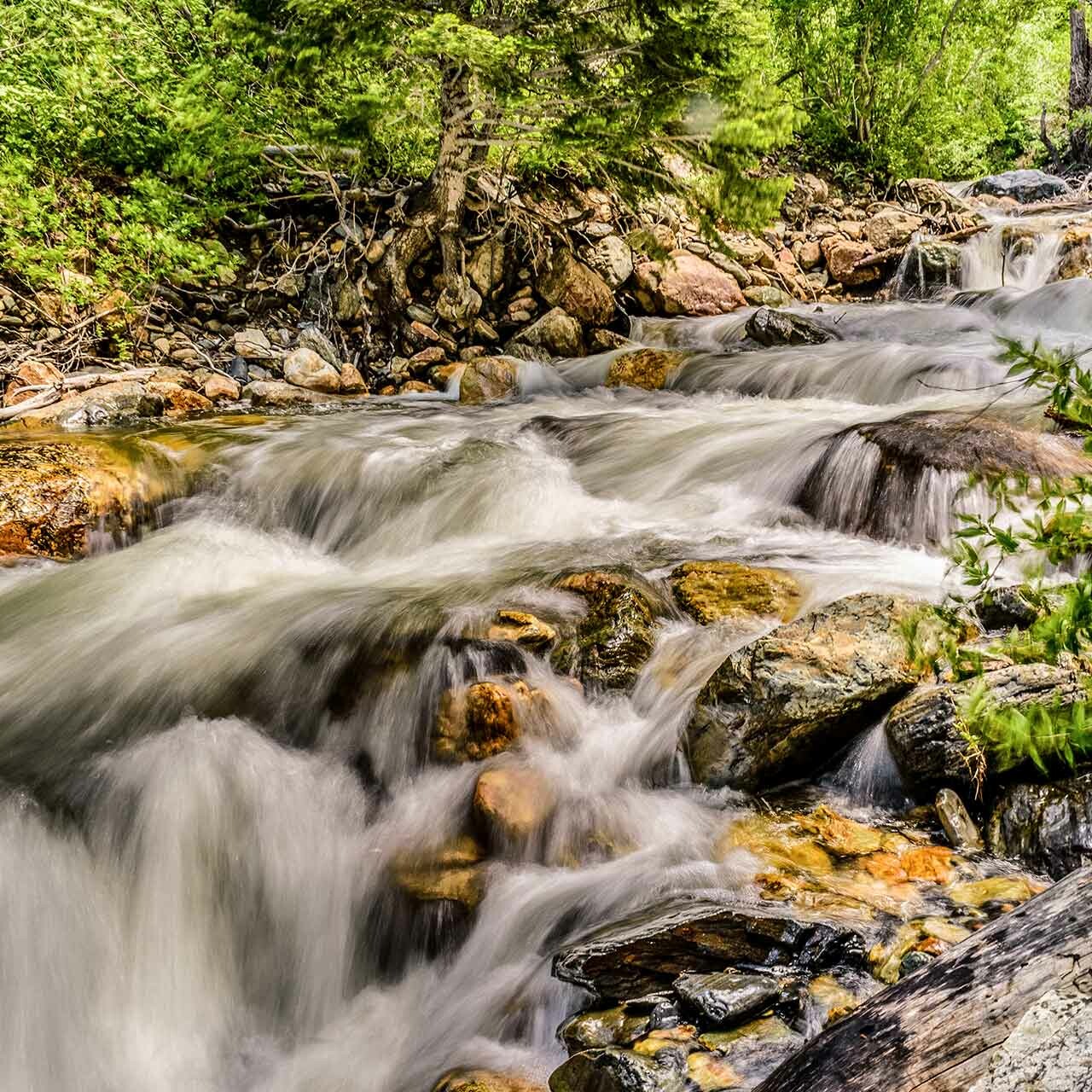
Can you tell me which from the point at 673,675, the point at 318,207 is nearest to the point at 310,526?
the point at 673,675

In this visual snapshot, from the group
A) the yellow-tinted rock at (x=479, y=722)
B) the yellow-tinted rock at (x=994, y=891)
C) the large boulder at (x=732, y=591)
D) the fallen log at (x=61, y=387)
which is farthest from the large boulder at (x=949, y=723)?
the fallen log at (x=61, y=387)

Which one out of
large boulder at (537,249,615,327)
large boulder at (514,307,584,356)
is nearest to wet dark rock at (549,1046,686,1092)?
large boulder at (514,307,584,356)

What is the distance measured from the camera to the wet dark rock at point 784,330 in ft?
Result: 33.6

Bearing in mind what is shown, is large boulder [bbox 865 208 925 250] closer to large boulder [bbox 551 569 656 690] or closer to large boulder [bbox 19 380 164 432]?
large boulder [bbox 19 380 164 432]

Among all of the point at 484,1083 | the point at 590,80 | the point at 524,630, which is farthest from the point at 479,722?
the point at 590,80

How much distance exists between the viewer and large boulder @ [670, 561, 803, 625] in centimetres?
432

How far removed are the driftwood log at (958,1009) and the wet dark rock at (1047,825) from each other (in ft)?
4.71

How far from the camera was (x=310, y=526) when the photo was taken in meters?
6.60

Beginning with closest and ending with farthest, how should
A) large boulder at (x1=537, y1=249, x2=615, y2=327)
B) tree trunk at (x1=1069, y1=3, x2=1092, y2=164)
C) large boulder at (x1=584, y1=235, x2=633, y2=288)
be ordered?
large boulder at (x1=537, y1=249, x2=615, y2=327), large boulder at (x1=584, y1=235, x2=633, y2=288), tree trunk at (x1=1069, y1=3, x2=1092, y2=164)

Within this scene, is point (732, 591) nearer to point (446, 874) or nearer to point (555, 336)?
point (446, 874)

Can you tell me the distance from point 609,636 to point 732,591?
797 mm

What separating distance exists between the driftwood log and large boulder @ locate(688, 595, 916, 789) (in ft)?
6.00

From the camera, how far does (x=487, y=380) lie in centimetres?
956

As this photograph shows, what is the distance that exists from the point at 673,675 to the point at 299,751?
1801 millimetres
